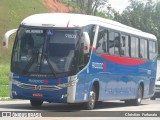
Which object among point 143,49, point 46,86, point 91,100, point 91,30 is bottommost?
point 91,100

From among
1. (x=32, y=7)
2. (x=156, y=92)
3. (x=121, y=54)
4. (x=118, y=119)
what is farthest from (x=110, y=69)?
(x=32, y=7)

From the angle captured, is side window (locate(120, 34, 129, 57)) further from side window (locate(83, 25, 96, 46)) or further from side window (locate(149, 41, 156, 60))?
side window (locate(149, 41, 156, 60))

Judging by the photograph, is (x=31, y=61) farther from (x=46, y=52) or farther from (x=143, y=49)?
(x=143, y=49)

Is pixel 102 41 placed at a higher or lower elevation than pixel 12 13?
lower

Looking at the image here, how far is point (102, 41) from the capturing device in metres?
23.8

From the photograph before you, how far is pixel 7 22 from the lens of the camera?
7969 cm

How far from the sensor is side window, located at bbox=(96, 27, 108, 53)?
23.4 metres

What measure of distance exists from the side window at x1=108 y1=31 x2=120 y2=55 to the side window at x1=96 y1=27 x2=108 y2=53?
658 mm

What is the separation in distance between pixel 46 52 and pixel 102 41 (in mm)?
3007

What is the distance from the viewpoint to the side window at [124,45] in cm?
2648

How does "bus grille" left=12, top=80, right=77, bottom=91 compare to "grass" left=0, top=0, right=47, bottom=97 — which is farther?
"grass" left=0, top=0, right=47, bottom=97

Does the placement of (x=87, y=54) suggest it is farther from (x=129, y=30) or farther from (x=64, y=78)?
(x=129, y=30)

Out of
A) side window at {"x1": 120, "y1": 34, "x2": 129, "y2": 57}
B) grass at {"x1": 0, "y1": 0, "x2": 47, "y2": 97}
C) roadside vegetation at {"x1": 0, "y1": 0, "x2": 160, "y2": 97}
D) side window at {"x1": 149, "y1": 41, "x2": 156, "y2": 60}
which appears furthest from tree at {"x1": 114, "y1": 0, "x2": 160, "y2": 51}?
side window at {"x1": 120, "y1": 34, "x2": 129, "y2": 57}

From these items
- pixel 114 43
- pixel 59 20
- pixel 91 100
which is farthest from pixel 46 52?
pixel 114 43
